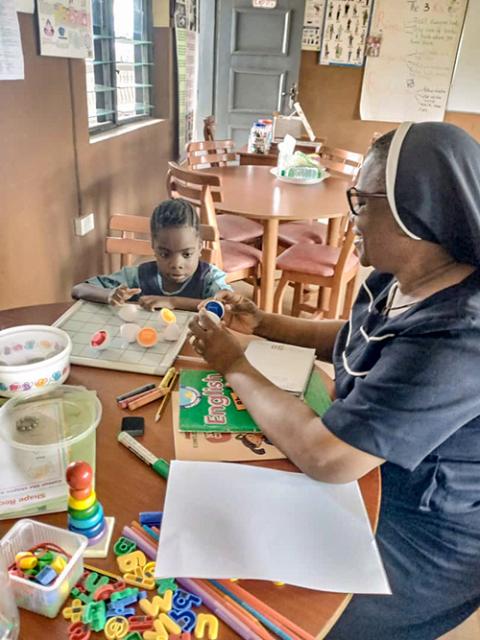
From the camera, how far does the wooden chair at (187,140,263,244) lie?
3002mm

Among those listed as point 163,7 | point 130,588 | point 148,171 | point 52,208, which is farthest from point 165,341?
point 163,7

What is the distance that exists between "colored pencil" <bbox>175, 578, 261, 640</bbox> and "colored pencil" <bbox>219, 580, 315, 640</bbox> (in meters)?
0.02

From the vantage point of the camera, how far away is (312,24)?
4.69m

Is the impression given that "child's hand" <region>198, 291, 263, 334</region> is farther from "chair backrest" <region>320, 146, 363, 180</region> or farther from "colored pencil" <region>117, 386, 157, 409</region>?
"chair backrest" <region>320, 146, 363, 180</region>

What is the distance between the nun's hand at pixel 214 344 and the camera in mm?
988

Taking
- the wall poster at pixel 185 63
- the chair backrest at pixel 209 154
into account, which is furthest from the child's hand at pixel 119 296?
the wall poster at pixel 185 63

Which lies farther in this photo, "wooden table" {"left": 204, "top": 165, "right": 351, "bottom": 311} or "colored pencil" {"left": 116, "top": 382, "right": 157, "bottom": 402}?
"wooden table" {"left": 204, "top": 165, "right": 351, "bottom": 311}

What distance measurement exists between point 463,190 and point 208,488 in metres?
0.57

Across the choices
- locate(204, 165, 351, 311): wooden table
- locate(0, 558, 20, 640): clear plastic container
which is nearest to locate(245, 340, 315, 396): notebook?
locate(0, 558, 20, 640): clear plastic container

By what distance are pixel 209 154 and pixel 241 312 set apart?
243cm

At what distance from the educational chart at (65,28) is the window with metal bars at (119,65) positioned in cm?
21

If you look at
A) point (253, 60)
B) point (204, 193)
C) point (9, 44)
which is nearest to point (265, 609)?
point (204, 193)

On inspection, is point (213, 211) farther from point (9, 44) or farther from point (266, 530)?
point (266, 530)

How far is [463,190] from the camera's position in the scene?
732mm
